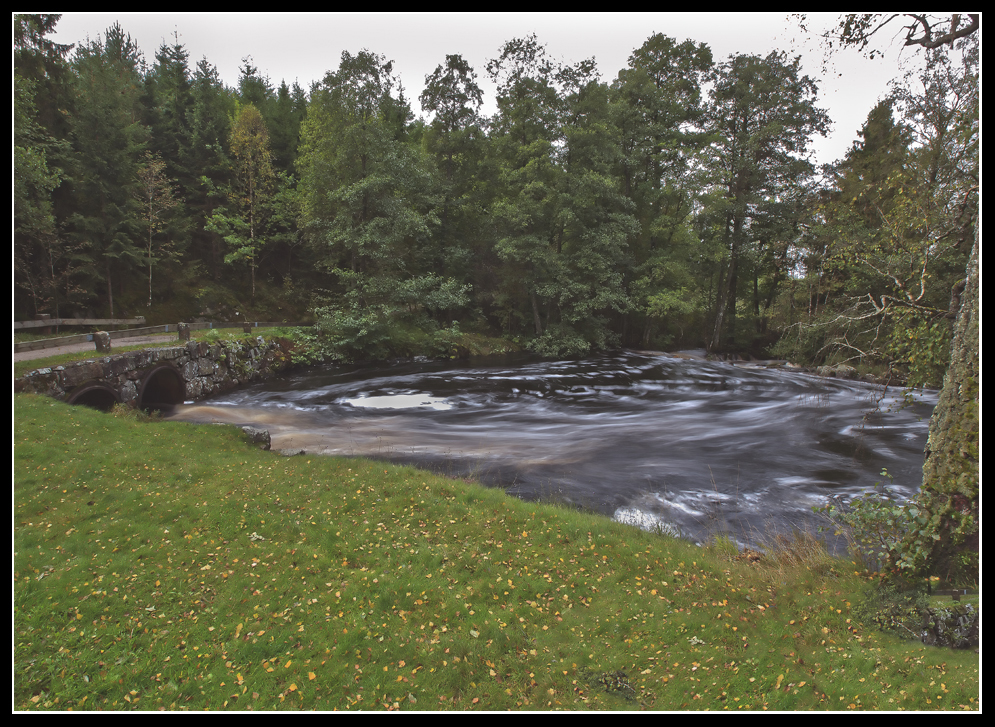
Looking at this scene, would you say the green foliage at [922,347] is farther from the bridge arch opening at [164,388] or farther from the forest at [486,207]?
the bridge arch opening at [164,388]

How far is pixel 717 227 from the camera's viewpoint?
30.0m

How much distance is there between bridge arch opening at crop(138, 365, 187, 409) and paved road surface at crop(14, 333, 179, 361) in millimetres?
1624

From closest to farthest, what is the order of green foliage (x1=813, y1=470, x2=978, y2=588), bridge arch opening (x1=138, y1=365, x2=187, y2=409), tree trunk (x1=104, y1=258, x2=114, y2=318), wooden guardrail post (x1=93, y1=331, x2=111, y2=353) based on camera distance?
1. green foliage (x1=813, y1=470, x2=978, y2=588)
2. wooden guardrail post (x1=93, y1=331, x2=111, y2=353)
3. bridge arch opening (x1=138, y1=365, x2=187, y2=409)
4. tree trunk (x1=104, y1=258, x2=114, y2=318)

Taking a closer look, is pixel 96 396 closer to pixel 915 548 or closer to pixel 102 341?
pixel 102 341

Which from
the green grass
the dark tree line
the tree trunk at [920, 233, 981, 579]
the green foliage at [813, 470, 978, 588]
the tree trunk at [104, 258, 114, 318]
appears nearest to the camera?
the green grass

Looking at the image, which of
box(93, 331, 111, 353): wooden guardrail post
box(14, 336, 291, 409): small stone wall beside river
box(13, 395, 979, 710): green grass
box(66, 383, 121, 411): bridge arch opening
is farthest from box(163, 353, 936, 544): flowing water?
box(93, 331, 111, 353): wooden guardrail post

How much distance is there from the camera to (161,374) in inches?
689

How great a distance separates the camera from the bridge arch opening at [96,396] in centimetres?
1356

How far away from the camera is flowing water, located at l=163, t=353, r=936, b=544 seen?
980 centimetres

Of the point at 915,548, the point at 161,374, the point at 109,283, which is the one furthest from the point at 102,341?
the point at 915,548

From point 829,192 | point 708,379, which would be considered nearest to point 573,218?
point 708,379

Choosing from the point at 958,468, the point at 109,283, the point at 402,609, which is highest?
the point at 109,283

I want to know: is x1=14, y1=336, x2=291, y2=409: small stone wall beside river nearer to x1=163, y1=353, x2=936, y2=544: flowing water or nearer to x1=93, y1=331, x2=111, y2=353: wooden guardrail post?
x1=93, y1=331, x2=111, y2=353: wooden guardrail post

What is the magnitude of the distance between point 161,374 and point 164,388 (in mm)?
574
